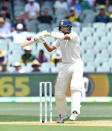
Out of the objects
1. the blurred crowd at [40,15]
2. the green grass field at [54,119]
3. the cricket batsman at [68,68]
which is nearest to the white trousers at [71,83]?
the cricket batsman at [68,68]

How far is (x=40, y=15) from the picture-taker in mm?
18344

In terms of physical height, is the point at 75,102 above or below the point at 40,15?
below

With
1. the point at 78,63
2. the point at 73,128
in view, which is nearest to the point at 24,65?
the point at 78,63

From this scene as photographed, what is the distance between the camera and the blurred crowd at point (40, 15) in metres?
16.3

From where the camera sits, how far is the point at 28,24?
58.4 feet

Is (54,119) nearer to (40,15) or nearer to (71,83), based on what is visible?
(71,83)

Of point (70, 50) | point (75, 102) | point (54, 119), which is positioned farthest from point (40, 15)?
point (75, 102)

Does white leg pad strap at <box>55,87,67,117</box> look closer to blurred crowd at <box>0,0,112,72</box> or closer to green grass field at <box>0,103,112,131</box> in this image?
green grass field at <box>0,103,112,131</box>

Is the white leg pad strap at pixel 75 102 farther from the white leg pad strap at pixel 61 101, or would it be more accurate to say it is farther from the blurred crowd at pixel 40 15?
the blurred crowd at pixel 40 15

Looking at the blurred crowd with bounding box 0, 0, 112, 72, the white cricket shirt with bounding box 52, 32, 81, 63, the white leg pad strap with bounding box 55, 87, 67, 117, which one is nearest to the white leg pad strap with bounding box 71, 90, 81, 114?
the white leg pad strap with bounding box 55, 87, 67, 117

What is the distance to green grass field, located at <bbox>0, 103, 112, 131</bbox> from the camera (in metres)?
7.90

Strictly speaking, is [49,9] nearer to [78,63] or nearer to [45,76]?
[45,76]

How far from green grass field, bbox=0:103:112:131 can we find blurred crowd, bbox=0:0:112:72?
11.0ft

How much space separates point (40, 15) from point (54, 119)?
29.0 feet
